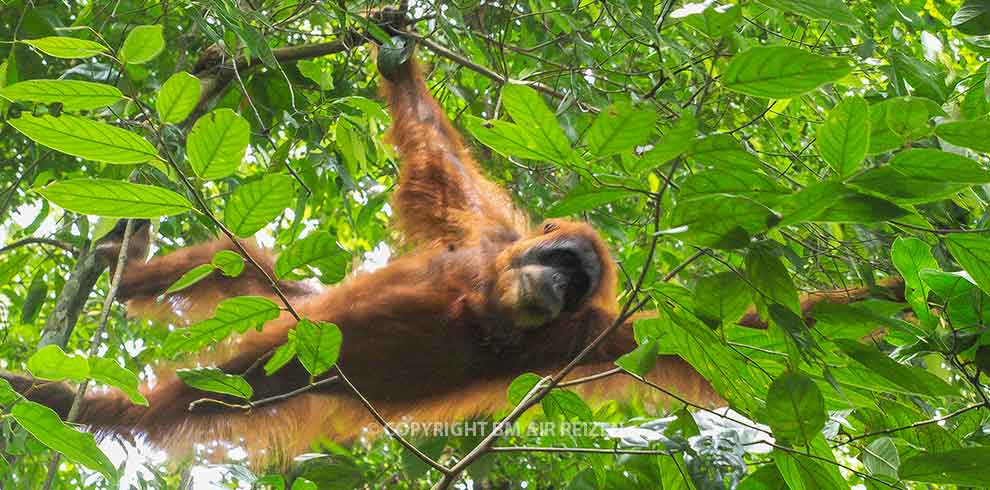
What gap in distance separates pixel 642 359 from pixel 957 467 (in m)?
0.63

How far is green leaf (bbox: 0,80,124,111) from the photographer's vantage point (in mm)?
1602

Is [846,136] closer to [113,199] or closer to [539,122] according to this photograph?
[539,122]

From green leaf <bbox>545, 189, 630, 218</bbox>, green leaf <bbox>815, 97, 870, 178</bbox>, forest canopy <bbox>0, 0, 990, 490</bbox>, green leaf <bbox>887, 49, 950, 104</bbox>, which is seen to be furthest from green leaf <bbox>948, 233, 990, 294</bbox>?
green leaf <bbox>887, 49, 950, 104</bbox>

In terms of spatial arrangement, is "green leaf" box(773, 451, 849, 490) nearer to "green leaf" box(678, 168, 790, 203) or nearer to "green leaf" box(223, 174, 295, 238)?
"green leaf" box(678, 168, 790, 203)

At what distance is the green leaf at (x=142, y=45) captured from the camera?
1.76m

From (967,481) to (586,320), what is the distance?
7.53ft

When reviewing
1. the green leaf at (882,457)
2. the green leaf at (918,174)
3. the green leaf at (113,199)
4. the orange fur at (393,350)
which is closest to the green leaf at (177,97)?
the green leaf at (113,199)

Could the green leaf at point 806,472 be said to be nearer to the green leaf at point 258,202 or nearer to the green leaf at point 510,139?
the green leaf at point 510,139

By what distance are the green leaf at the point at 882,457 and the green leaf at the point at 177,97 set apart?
1802 mm

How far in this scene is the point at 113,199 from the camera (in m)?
1.53

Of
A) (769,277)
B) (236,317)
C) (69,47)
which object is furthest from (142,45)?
(769,277)

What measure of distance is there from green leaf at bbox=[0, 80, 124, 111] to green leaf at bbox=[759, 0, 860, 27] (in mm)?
1290

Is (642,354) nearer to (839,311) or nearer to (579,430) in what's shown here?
(839,311)

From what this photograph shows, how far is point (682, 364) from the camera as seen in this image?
11.6 feet
